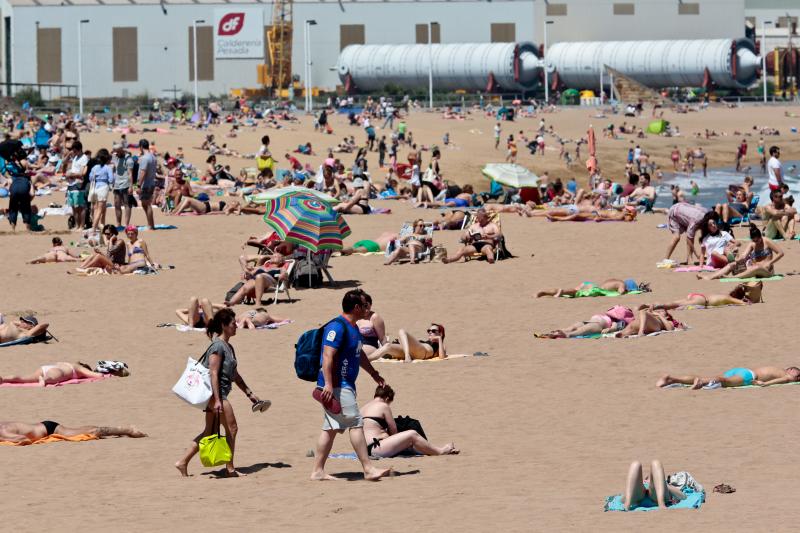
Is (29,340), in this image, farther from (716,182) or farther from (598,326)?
(716,182)

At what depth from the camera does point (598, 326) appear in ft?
46.8

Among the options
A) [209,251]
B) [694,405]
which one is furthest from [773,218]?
[694,405]

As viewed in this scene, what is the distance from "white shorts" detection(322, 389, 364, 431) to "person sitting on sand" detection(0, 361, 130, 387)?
4500 millimetres

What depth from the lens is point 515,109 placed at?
6588 centimetres

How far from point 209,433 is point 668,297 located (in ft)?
29.9

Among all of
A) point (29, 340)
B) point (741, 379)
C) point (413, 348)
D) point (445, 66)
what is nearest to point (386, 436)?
point (741, 379)

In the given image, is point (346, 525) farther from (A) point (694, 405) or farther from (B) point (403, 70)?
(B) point (403, 70)

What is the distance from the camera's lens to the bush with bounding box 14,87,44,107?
62.6m

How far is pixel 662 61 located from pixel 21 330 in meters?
66.6

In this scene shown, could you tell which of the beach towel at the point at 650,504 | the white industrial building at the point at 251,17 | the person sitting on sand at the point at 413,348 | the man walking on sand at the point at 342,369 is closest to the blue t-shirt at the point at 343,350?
the man walking on sand at the point at 342,369

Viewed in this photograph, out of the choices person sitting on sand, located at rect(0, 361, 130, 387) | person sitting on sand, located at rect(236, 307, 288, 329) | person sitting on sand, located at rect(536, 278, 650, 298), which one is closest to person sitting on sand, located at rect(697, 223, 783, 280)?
person sitting on sand, located at rect(536, 278, 650, 298)

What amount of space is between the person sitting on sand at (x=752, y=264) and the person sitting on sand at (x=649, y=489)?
423 inches

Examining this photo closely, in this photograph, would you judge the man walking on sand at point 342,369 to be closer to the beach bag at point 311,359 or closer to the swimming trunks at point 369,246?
the beach bag at point 311,359

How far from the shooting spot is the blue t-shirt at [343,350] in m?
8.29
